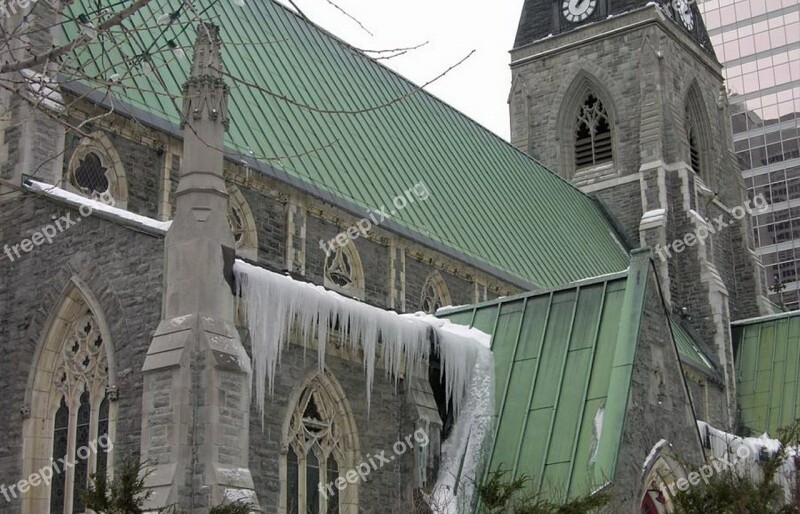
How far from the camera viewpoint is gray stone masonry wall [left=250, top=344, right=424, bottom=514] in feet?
57.1

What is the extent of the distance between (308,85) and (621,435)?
487 inches

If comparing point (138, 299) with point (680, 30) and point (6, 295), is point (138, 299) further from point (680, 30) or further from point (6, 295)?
point (680, 30)

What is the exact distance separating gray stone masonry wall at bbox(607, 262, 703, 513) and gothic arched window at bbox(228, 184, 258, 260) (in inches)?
286

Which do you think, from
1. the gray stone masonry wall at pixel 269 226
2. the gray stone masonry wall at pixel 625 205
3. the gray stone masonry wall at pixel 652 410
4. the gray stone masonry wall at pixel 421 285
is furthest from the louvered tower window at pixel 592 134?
the gray stone masonry wall at pixel 652 410

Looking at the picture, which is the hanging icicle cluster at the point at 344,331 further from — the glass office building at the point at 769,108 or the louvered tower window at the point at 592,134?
the glass office building at the point at 769,108

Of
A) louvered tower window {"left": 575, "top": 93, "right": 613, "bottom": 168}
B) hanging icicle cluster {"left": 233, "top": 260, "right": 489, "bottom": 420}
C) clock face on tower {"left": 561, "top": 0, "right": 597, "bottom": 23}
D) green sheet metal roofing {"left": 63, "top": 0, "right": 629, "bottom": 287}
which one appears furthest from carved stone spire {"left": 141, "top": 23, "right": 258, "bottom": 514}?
clock face on tower {"left": 561, "top": 0, "right": 597, "bottom": 23}

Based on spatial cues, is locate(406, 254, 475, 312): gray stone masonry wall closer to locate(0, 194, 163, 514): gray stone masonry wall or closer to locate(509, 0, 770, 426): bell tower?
locate(0, 194, 163, 514): gray stone masonry wall

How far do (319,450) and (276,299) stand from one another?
8.82 feet

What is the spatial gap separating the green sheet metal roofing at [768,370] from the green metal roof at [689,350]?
52.7 inches

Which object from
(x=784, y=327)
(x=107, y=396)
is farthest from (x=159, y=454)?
(x=784, y=327)

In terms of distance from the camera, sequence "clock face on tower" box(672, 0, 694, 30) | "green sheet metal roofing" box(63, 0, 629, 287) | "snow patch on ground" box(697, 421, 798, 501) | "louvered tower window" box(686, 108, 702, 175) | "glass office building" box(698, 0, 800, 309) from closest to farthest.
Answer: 1. "snow patch on ground" box(697, 421, 798, 501)
2. "green sheet metal roofing" box(63, 0, 629, 287)
3. "louvered tower window" box(686, 108, 702, 175)
4. "clock face on tower" box(672, 0, 694, 30)
5. "glass office building" box(698, 0, 800, 309)

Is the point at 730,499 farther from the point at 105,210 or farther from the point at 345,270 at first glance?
the point at 345,270

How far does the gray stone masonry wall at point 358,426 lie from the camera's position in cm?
1741

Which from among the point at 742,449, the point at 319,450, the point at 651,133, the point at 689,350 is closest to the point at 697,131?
the point at 651,133
